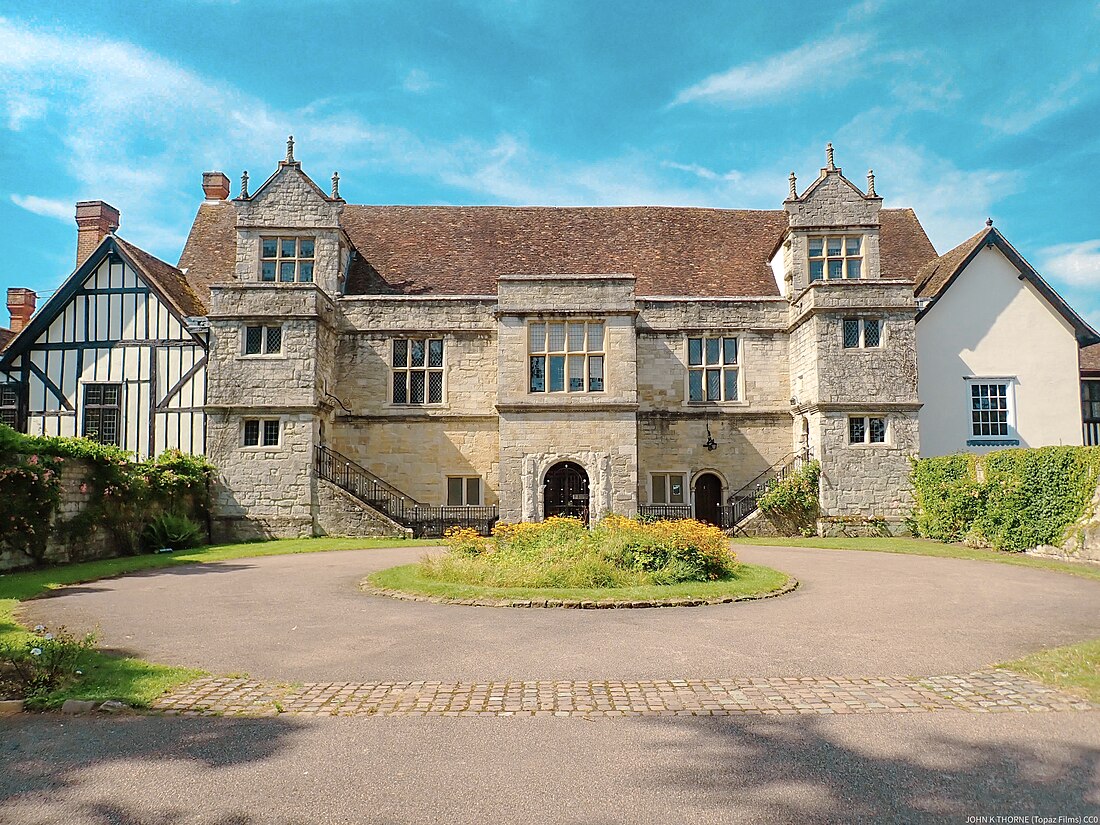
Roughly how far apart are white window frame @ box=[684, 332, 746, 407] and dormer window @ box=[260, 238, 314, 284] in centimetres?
1256

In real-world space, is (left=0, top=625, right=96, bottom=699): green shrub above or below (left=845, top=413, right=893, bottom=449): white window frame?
below

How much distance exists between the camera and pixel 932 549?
18.4 m

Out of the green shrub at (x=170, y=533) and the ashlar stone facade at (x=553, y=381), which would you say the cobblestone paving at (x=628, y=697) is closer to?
the green shrub at (x=170, y=533)

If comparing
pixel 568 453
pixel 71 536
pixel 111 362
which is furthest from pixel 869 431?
pixel 111 362

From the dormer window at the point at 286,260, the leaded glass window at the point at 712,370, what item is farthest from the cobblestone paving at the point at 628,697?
the dormer window at the point at 286,260

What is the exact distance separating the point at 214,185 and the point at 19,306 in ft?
35.0

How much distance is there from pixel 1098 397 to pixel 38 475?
31987 mm

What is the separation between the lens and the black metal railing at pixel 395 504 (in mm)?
22453

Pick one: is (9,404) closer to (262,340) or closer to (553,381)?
(262,340)

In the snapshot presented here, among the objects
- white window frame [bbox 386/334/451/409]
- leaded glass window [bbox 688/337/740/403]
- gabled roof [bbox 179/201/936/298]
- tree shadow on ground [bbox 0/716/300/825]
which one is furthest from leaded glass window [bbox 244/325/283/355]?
tree shadow on ground [bbox 0/716/300/825]

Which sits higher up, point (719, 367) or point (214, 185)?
point (214, 185)

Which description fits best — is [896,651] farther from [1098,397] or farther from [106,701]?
[1098,397]

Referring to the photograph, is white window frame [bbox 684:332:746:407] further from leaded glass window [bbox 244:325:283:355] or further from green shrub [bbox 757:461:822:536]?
leaded glass window [bbox 244:325:283:355]

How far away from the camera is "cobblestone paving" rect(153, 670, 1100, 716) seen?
557 cm
